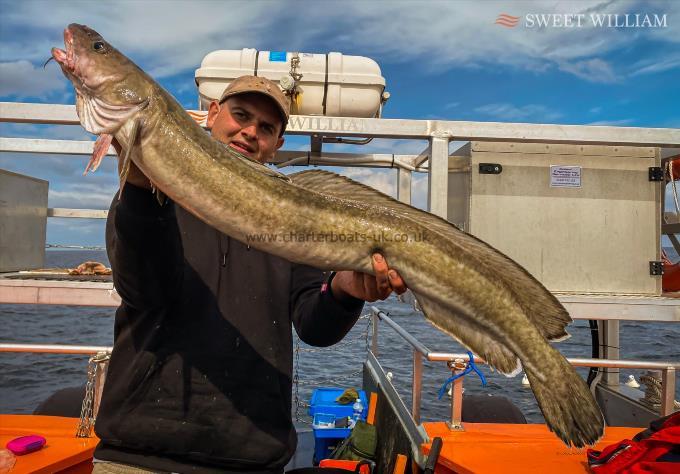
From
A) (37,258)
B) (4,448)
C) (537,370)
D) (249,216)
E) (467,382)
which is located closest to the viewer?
(249,216)

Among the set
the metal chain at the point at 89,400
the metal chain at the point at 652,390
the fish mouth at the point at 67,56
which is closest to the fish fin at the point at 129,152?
the fish mouth at the point at 67,56

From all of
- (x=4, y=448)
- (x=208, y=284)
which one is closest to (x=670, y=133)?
(x=208, y=284)

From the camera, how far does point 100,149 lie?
2.64 meters

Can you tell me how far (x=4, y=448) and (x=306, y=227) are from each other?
3.97 meters

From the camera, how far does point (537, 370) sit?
2861mm

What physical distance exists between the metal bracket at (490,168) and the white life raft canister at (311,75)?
5.28ft

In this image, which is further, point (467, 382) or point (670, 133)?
point (467, 382)

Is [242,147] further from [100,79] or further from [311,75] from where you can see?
[311,75]

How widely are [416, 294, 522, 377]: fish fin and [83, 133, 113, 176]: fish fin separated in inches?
80.0

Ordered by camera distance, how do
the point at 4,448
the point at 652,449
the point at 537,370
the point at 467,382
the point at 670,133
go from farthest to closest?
the point at 467,382 → the point at 670,133 → the point at 4,448 → the point at 652,449 → the point at 537,370

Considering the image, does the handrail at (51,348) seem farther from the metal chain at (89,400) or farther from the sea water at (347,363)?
the sea water at (347,363)

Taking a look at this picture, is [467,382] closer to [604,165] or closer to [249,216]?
[604,165]

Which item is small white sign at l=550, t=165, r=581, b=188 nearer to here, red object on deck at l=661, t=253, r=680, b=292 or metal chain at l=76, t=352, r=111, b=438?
red object on deck at l=661, t=253, r=680, b=292

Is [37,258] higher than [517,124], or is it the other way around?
[517,124]
